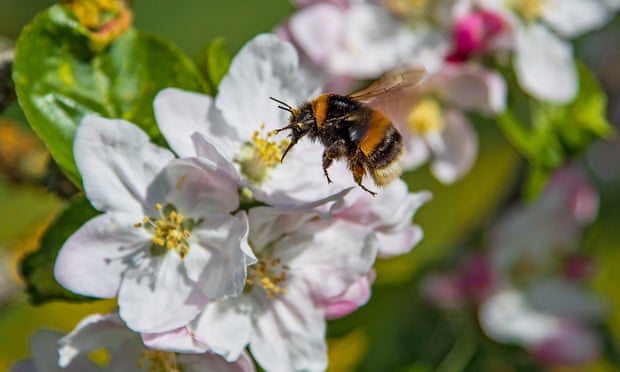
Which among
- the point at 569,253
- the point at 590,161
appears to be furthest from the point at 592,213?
the point at 590,161

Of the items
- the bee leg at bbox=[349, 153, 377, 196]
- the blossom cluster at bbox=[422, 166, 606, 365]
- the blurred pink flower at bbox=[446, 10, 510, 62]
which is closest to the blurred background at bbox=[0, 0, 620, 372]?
the blossom cluster at bbox=[422, 166, 606, 365]

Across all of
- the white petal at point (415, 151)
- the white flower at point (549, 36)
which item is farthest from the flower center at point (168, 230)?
the white flower at point (549, 36)

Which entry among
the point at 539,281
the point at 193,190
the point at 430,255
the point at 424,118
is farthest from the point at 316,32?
the point at 539,281

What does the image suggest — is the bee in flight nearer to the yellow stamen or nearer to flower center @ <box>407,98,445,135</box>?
the yellow stamen

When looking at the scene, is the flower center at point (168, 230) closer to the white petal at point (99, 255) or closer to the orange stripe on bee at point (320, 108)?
the white petal at point (99, 255)

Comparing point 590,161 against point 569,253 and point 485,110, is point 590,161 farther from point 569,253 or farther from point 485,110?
point 485,110
